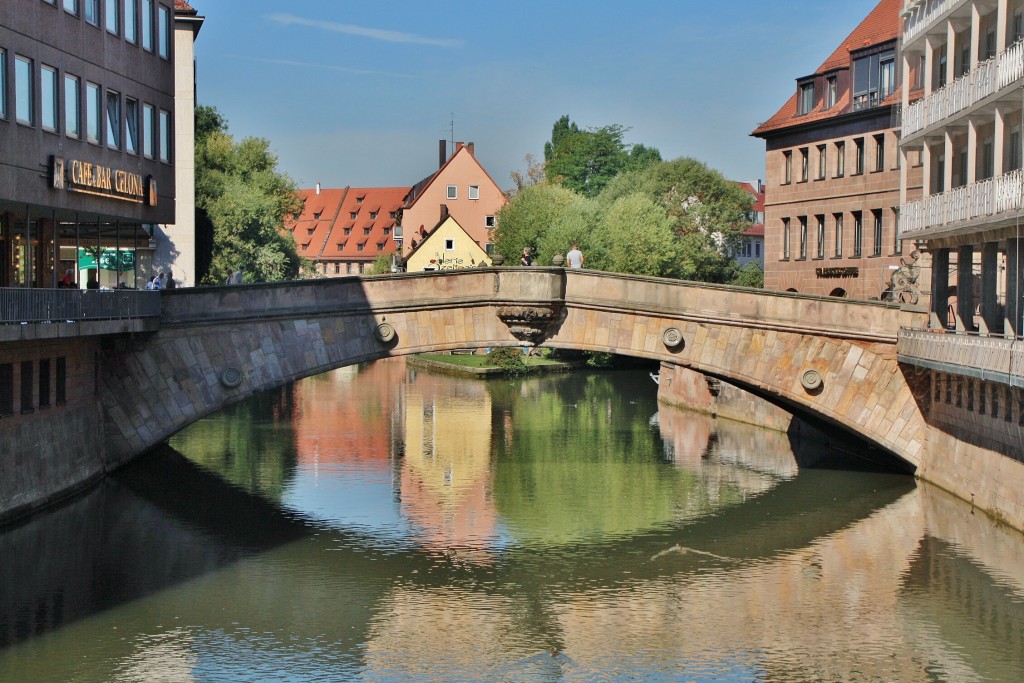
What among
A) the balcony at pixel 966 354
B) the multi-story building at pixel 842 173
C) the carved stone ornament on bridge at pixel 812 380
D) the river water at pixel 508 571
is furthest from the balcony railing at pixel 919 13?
the river water at pixel 508 571

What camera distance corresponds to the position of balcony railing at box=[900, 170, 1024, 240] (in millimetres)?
27969

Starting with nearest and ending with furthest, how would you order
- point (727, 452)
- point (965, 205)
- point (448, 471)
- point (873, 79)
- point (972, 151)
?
1. point (965, 205)
2. point (972, 151)
3. point (448, 471)
4. point (727, 452)
5. point (873, 79)

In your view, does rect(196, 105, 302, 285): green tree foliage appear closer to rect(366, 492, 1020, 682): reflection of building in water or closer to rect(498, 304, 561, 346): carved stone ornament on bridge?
A: rect(498, 304, 561, 346): carved stone ornament on bridge

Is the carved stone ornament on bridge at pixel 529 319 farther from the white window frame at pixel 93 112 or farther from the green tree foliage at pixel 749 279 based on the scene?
the green tree foliage at pixel 749 279

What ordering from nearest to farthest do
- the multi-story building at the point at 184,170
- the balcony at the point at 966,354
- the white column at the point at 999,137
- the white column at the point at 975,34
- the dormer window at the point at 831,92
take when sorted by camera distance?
the balcony at the point at 966,354 < the white column at the point at 999,137 < the white column at the point at 975,34 < the dormer window at the point at 831,92 < the multi-story building at the point at 184,170

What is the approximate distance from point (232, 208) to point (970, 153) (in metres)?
44.4

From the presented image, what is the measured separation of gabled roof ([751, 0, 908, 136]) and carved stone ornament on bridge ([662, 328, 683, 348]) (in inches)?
725

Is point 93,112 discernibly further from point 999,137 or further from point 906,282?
point 906,282

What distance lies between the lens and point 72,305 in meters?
28.7

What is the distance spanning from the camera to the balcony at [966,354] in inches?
968

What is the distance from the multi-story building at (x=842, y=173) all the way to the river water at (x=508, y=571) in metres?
11.2

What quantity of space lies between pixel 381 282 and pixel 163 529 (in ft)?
26.1

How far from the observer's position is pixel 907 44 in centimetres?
3741

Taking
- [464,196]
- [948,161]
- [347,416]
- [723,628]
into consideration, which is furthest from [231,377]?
[464,196]
